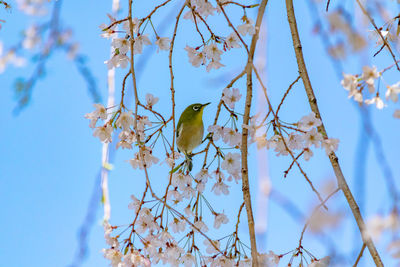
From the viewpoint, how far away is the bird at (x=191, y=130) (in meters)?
3.13

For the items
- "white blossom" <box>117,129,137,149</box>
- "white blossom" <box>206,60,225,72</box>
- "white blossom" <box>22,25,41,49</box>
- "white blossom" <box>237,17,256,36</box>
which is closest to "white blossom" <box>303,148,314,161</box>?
"white blossom" <box>237,17,256,36</box>

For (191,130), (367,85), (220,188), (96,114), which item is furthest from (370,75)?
(191,130)

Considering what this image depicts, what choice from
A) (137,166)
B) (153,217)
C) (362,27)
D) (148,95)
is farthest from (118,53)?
(362,27)

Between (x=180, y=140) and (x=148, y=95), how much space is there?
944 mm

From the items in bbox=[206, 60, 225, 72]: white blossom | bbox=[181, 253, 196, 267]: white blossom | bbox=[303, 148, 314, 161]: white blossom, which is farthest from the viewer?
bbox=[206, 60, 225, 72]: white blossom

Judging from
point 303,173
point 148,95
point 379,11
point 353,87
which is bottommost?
point 303,173

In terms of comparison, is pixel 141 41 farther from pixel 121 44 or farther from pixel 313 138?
pixel 313 138

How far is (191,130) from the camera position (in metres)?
3.16

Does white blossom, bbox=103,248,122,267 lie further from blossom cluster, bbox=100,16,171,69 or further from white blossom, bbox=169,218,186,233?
blossom cluster, bbox=100,16,171,69

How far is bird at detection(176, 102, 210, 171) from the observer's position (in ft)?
10.3

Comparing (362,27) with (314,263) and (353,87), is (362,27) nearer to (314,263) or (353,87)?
(353,87)

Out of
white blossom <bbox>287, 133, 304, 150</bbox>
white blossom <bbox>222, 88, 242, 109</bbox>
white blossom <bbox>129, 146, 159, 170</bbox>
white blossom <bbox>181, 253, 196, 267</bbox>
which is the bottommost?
white blossom <bbox>181, 253, 196, 267</bbox>

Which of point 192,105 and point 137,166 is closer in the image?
point 137,166

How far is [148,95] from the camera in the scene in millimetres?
2246
